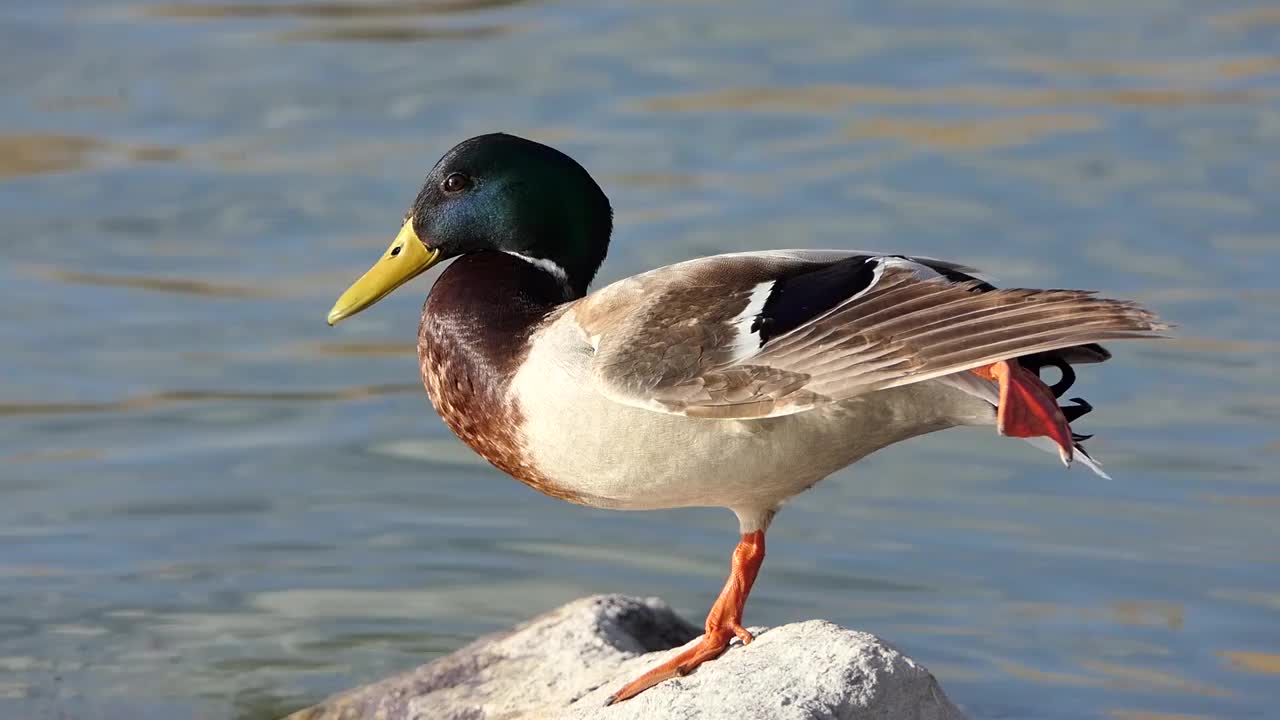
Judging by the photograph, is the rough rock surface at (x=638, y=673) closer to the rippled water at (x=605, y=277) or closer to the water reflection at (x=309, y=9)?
the rippled water at (x=605, y=277)

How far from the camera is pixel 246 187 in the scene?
44.2 ft

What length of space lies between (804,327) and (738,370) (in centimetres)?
18

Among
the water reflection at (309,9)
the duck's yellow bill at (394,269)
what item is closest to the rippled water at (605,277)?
the water reflection at (309,9)

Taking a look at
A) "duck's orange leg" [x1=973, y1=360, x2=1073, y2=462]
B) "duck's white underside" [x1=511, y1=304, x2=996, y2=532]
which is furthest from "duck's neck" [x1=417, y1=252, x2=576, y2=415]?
"duck's orange leg" [x1=973, y1=360, x2=1073, y2=462]

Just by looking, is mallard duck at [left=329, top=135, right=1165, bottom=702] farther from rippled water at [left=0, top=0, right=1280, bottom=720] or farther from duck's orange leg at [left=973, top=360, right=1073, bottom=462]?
rippled water at [left=0, top=0, right=1280, bottom=720]

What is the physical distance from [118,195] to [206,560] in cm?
537

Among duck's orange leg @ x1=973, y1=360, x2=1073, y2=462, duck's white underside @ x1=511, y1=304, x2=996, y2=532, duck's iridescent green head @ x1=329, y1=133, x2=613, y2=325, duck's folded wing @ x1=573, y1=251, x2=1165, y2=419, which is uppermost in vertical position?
duck's iridescent green head @ x1=329, y1=133, x2=613, y2=325

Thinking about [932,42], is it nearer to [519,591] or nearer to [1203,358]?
[1203,358]

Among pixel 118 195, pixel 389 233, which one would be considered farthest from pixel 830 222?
pixel 118 195

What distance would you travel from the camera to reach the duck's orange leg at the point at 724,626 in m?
5.45

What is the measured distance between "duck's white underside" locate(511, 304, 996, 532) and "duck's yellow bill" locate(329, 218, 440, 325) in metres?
0.77

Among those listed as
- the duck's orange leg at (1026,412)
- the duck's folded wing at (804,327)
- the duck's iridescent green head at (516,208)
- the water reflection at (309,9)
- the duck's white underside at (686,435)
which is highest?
the water reflection at (309,9)

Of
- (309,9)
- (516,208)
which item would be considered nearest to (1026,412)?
(516,208)

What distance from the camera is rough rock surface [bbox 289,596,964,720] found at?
16.8 feet
